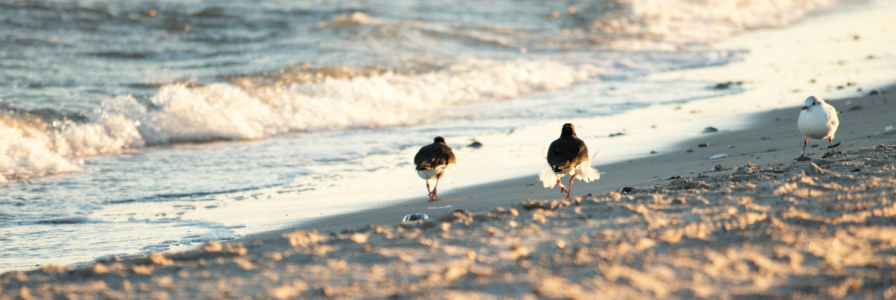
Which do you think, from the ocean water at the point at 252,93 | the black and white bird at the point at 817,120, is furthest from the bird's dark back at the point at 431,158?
the black and white bird at the point at 817,120

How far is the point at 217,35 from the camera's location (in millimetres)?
16531

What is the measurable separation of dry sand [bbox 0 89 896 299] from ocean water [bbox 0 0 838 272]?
135 cm

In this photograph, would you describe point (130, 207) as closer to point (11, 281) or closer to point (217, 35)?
point (11, 281)

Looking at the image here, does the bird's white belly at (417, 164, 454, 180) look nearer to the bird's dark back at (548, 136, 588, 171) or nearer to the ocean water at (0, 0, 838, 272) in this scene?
the ocean water at (0, 0, 838, 272)

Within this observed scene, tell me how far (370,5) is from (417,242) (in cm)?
1770

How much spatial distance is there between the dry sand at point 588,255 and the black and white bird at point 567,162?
62 centimetres

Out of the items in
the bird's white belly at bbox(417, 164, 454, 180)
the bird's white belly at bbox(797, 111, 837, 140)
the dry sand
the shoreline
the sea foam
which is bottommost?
the dry sand

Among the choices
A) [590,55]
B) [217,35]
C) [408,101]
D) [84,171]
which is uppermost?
[217,35]

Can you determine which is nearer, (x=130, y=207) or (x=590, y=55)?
(x=130, y=207)

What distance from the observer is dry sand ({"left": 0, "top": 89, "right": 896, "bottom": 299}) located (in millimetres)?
2812

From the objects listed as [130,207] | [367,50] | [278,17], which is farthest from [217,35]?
[130,207]

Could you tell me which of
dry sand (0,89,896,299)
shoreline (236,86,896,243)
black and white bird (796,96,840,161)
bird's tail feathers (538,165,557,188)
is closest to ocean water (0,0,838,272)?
shoreline (236,86,896,243)

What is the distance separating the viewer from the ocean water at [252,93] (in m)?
5.74

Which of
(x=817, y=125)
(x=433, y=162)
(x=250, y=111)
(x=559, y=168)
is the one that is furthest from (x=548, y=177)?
(x=250, y=111)
